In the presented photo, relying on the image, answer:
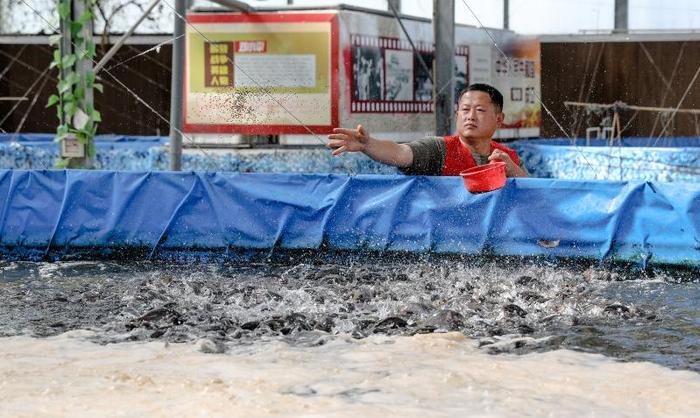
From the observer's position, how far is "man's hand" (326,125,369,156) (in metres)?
8.77

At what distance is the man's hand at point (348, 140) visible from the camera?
8773 millimetres

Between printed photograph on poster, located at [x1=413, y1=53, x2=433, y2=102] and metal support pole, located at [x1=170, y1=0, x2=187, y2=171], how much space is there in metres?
4.60

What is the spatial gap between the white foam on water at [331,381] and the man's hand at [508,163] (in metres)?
3.08

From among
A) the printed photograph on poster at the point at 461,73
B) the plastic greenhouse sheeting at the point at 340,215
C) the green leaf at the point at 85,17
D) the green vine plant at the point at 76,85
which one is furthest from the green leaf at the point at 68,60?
the printed photograph on poster at the point at 461,73

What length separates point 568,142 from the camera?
70.2ft

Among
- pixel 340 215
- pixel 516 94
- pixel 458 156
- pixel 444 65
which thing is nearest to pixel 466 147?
pixel 458 156

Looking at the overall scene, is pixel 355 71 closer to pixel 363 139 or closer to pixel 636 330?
pixel 363 139

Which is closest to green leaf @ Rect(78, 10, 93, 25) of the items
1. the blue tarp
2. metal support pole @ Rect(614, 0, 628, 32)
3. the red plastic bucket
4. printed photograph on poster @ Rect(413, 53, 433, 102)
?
the red plastic bucket

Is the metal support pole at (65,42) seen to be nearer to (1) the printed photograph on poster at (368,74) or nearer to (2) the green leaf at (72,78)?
(2) the green leaf at (72,78)

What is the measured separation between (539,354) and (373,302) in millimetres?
1873

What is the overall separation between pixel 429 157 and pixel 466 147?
0.31 meters

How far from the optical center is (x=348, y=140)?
8.85 meters

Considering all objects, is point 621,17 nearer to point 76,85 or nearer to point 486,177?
point 76,85

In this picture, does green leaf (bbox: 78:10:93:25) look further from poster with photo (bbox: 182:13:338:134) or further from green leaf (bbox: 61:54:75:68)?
poster with photo (bbox: 182:13:338:134)
